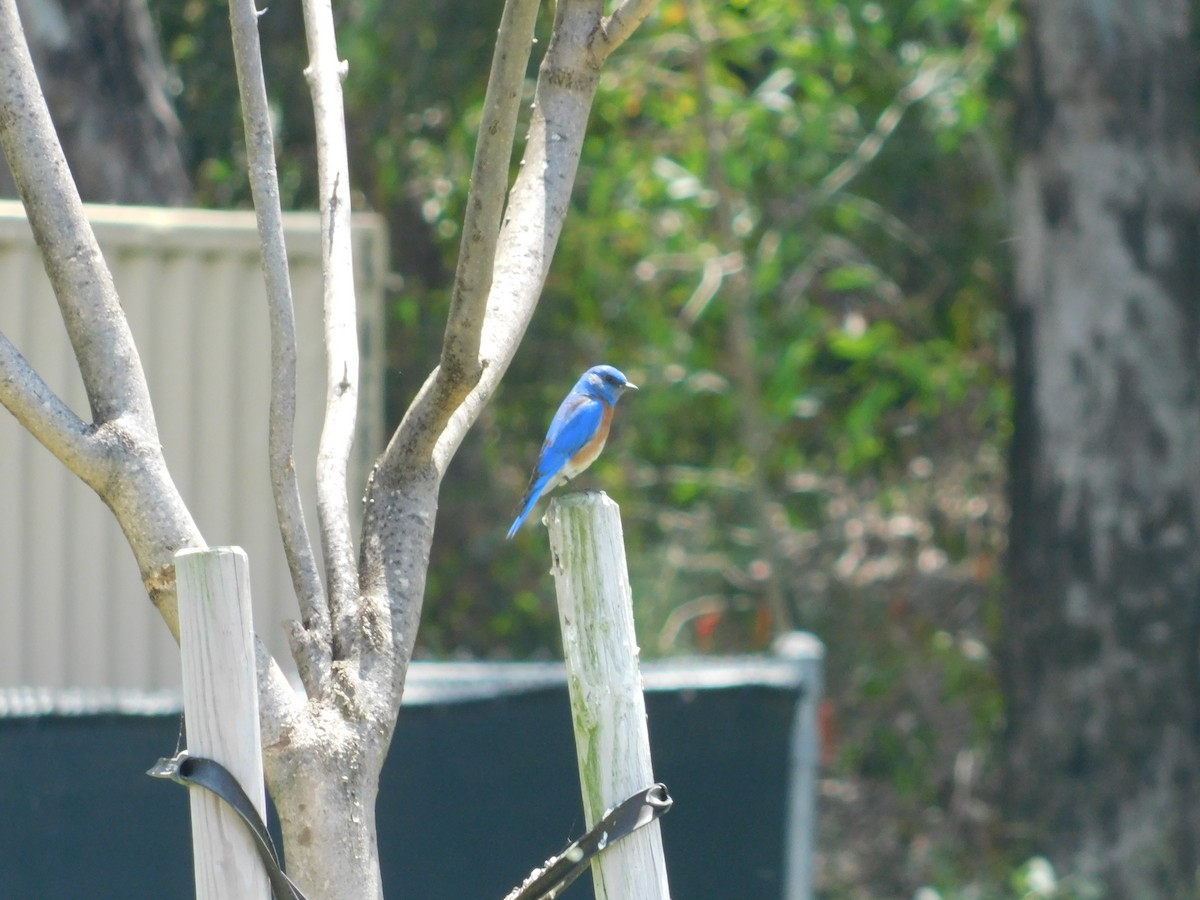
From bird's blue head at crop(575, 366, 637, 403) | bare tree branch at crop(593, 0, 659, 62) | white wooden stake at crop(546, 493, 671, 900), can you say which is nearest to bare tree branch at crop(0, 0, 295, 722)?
white wooden stake at crop(546, 493, 671, 900)

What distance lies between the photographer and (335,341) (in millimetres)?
2160

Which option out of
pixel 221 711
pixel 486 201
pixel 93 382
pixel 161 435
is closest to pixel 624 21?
pixel 486 201

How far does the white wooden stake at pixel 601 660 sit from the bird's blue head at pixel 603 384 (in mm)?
2086

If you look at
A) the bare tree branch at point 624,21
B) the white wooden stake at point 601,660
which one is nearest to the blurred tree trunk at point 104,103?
the bare tree branch at point 624,21

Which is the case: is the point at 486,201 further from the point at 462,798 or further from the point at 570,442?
the point at 462,798

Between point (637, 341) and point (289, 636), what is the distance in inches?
252

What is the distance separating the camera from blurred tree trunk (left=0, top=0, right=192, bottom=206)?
A: 22.1 ft

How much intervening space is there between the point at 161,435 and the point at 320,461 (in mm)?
2866

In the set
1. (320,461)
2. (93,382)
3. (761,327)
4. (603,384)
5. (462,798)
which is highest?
(761,327)

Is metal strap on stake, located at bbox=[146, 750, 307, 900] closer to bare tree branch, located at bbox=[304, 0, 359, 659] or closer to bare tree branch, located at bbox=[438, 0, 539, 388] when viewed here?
bare tree branch, located at bbox=[304, 0, 359, 659]

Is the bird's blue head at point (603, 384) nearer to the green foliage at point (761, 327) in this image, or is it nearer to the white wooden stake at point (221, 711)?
the white wooden stake at point (221, 711)

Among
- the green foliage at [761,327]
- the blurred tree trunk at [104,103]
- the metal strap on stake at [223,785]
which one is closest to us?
the metal strap on stake at [223,785]

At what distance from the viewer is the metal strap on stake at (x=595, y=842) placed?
1.84m

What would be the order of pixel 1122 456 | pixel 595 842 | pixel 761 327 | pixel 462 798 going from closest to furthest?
pixel 595 842 → pixel 462 798 → pixel 1122 456 → pixel 761 327
